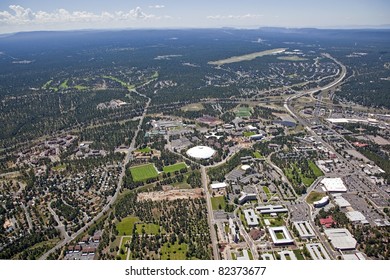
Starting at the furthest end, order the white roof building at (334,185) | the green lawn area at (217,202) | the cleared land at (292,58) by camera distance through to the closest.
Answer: the cleared land at (292,58) < the white roof building at (334,185) < the green lawn area at (217,202)

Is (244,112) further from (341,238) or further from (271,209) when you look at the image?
(341,238)

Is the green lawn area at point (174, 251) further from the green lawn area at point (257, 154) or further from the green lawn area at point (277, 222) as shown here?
the green lawn area at point (257, 154)

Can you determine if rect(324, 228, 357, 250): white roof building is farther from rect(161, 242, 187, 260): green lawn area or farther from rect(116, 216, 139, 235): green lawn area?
rect(116, 216, 139, 235): green lawn area

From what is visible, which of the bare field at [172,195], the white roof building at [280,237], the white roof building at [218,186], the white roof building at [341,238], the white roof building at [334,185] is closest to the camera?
the white roof building at [341,238]

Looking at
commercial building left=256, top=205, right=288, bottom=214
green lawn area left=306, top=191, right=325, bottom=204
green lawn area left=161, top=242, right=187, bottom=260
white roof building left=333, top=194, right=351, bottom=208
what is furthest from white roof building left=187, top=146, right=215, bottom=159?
green lawn area left=161, top=242, right=187, bottom=260

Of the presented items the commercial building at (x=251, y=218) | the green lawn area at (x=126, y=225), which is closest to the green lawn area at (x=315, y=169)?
the commercial building at (x=251, y=218)

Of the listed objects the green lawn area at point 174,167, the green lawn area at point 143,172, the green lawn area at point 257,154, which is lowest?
the green lawn area at point 143,172
